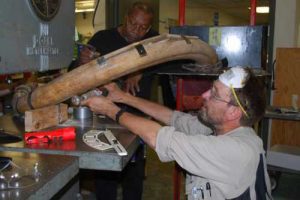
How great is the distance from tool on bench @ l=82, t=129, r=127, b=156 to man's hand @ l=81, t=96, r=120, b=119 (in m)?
0.12

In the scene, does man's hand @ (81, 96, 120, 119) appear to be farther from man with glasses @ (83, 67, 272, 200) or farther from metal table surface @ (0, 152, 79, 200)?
metal table surface @ (0, 152, 79, 200)

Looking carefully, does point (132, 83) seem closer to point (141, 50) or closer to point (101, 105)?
point (101, 105)

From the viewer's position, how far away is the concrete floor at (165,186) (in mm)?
3070

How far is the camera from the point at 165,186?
3303mm

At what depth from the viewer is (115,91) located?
1586 millimetres

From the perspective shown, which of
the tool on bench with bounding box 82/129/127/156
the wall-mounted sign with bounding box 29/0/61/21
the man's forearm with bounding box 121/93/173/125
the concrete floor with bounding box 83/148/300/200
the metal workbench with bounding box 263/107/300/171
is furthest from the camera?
the concrete floor with bounding box 83/148/300/200

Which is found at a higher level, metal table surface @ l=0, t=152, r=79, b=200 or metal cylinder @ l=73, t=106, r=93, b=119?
metal cylinder @ l=73, t=106, r=93, b=119

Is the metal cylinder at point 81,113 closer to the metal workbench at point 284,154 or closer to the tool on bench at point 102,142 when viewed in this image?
the tool on bench at point 102,142

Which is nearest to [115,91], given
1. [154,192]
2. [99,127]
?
[99,127]

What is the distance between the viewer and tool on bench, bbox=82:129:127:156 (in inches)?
43.1

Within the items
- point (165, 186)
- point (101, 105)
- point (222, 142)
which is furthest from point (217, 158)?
point (165, 186)

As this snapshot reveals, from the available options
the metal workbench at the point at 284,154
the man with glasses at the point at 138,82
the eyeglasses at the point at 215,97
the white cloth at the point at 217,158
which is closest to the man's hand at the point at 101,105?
the white cloth at the point at 217,158

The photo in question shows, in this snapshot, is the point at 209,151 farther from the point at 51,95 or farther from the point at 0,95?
the point at 0,95

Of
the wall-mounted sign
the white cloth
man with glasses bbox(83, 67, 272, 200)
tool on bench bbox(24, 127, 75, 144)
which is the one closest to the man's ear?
man with glasses bbox(83, 67, 272, 200)
